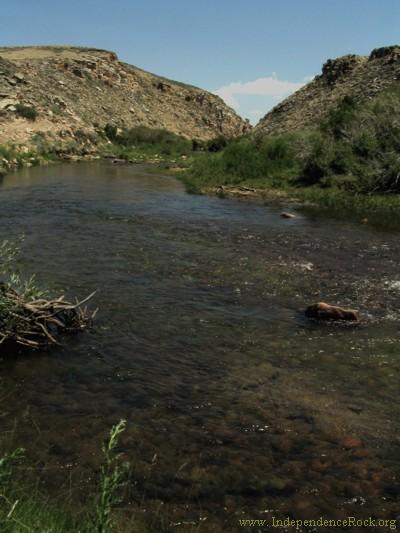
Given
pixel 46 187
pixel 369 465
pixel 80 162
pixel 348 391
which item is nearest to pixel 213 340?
pixel 348 391

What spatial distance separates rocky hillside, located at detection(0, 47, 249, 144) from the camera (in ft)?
172

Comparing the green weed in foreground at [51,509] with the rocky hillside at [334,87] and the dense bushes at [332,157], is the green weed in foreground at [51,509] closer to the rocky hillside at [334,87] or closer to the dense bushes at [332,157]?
the dense bushes at [332,157]

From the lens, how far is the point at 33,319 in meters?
7.68

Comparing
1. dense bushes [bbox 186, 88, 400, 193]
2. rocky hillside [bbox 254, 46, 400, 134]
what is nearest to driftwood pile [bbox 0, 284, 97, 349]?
dense bushes [bbox 186, 88, 400, 193]

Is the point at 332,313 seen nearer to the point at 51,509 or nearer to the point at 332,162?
the point at 51,509

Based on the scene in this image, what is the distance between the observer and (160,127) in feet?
283

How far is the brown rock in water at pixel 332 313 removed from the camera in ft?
31.0

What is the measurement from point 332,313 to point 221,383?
334 centimetres

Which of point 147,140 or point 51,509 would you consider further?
point 147,140

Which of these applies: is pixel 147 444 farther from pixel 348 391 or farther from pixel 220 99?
pixel 220 99

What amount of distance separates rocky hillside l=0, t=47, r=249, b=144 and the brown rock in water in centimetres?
3905

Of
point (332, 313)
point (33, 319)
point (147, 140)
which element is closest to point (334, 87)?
point (147, 140)

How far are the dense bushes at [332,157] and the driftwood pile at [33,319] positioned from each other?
64.8ft

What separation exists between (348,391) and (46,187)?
78.1 feet
